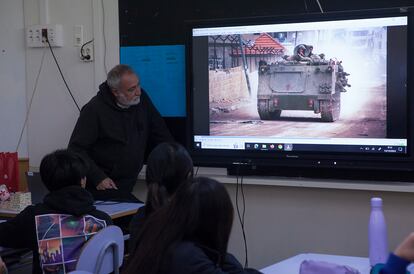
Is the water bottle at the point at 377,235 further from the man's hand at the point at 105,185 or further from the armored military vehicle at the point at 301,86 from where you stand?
the man's hand at the point at 105,185

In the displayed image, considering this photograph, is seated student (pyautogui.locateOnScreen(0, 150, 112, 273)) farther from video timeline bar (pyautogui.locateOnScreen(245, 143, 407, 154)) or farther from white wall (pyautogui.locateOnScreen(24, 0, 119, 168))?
white wall (pyautogui.locateOnScreen(24, 0, 119, 168))

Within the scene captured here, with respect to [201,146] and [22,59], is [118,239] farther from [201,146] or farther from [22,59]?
[22,59]

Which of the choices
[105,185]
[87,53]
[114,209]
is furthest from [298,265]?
[87,53]

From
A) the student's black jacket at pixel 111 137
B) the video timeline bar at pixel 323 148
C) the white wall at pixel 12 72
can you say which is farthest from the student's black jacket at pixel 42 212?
the white wall at pixel 12 72

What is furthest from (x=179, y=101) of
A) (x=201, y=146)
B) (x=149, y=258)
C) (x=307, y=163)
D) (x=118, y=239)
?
(x=149, y=258)

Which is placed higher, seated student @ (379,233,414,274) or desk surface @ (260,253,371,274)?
seated student @ (379,233,414,274)

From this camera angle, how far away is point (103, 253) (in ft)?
7.84

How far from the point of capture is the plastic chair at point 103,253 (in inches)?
92.0

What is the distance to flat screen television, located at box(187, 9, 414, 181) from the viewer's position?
3.35 metres

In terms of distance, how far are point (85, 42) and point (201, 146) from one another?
4.00ft

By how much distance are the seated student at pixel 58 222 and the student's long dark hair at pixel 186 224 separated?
1023mm

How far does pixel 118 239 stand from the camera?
2484 mm

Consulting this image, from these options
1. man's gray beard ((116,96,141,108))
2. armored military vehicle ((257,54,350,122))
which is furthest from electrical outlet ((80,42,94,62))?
armored military vehicle ((257,54,350,122))

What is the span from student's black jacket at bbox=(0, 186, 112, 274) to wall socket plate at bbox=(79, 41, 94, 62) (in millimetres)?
1899
